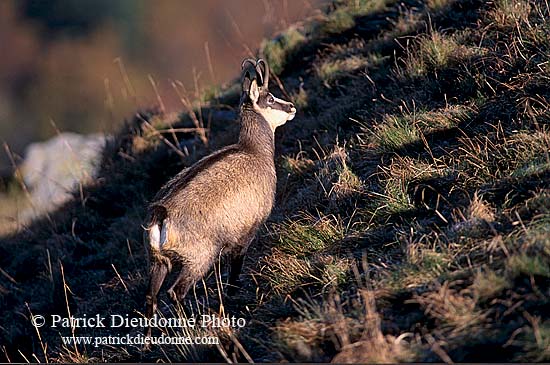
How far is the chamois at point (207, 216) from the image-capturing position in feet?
20.6

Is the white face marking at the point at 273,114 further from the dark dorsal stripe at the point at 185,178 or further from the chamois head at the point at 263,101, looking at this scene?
the dark dorsal stripe at the point at 185,178

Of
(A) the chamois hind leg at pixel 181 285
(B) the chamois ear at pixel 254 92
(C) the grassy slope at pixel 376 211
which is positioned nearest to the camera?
(C) the grassy slope at pixel 376 211

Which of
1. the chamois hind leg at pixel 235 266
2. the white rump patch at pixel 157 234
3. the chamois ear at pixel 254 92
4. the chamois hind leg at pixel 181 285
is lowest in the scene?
the chamois hind leg at pixel 235 266

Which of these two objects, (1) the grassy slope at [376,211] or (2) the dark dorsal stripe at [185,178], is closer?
(1) the grassy slope at [376,211]

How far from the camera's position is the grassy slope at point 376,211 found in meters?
4.95

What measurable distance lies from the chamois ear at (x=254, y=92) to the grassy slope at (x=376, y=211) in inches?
31.3

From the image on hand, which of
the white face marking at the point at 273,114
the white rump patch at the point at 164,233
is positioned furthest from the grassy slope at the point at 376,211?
the white rump patch at the point at 164,233

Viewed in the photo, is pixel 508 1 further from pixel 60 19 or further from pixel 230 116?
pixel 60 19

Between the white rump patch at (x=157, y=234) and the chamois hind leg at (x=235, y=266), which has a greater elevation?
the white rump patch at (x=157, y=234)

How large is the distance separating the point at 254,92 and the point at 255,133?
48 cm

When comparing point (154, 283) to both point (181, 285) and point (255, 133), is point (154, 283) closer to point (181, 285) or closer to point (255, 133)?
point (181, 285)

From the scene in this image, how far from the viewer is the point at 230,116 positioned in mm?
10555

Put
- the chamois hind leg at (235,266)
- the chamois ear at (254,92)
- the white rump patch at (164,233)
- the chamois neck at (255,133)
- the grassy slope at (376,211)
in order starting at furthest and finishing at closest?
the chamois ear at (254,92), the chamois neck at (255,133), the chamois hind leg at (235,266), the white rump patch at (164,233), the grassy slope at (376,211)

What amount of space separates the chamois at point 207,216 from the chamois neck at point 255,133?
11 cm
